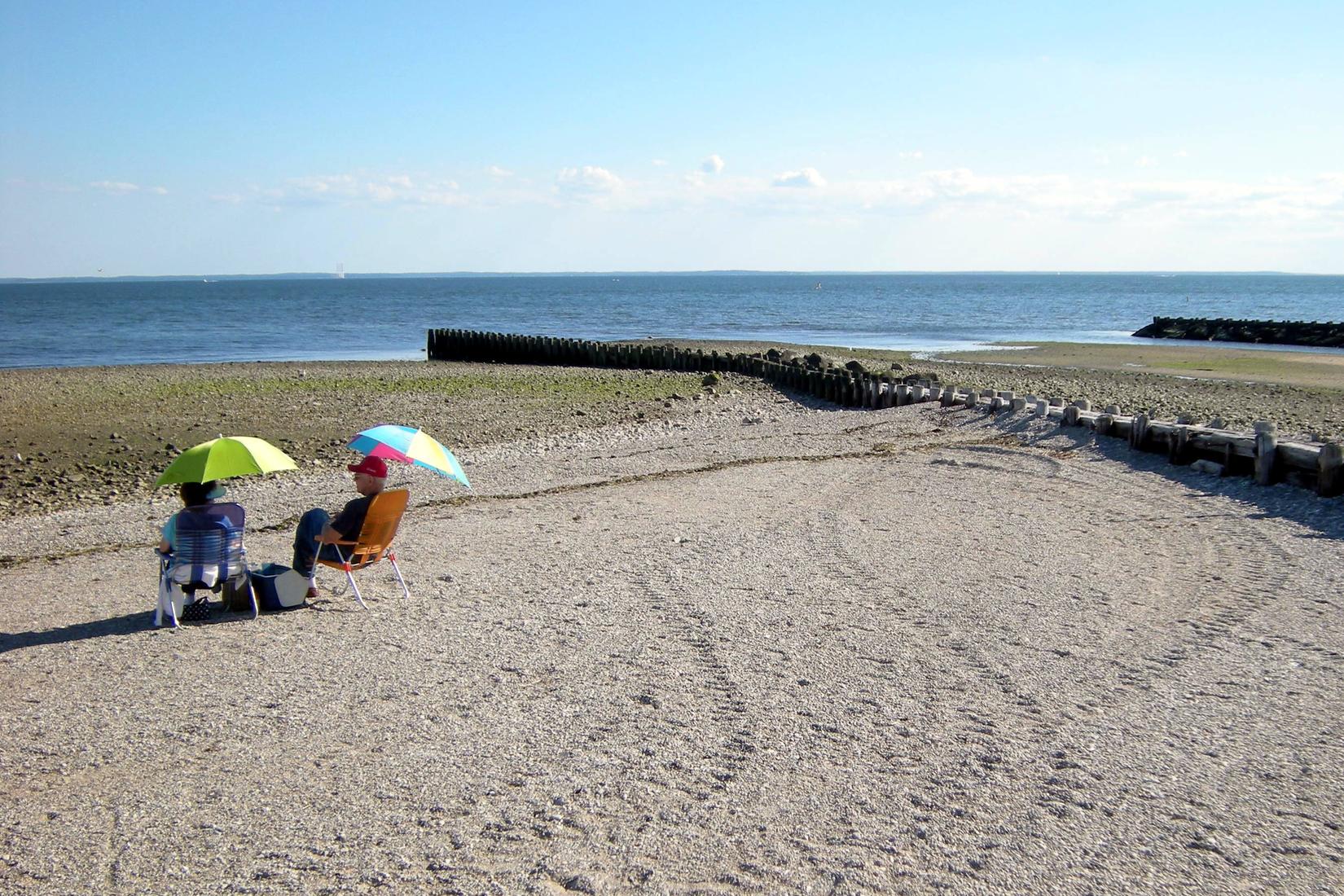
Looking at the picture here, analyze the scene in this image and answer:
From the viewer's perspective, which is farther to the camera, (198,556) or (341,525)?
(341,525)

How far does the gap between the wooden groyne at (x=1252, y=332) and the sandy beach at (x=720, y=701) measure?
3946cm

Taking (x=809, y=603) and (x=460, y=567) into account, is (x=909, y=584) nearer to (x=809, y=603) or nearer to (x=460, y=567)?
(x=809, y=603)

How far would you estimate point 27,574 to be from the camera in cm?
984

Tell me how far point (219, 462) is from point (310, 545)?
2.99 ft

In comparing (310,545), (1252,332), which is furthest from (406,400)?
(1252,332)

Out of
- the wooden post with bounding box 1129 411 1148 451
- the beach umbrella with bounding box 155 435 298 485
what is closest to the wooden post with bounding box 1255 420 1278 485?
the wooden post with bounding box 1129 411 1148 451

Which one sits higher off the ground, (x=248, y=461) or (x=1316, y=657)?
(x=248, y=461)

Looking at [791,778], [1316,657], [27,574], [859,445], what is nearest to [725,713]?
[791,778]

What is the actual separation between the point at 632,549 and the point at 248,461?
357cm

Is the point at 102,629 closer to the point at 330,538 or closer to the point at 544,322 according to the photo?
the point at 330,538

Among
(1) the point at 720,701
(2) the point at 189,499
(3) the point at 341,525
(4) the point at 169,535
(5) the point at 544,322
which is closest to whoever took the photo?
(1) the point at 720,701

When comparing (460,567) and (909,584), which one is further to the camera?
(460,567)

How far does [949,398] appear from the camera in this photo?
19859 mm

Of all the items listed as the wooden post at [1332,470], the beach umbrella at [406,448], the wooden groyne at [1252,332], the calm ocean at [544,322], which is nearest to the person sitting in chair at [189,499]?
the beach umbrella at [406,448]
